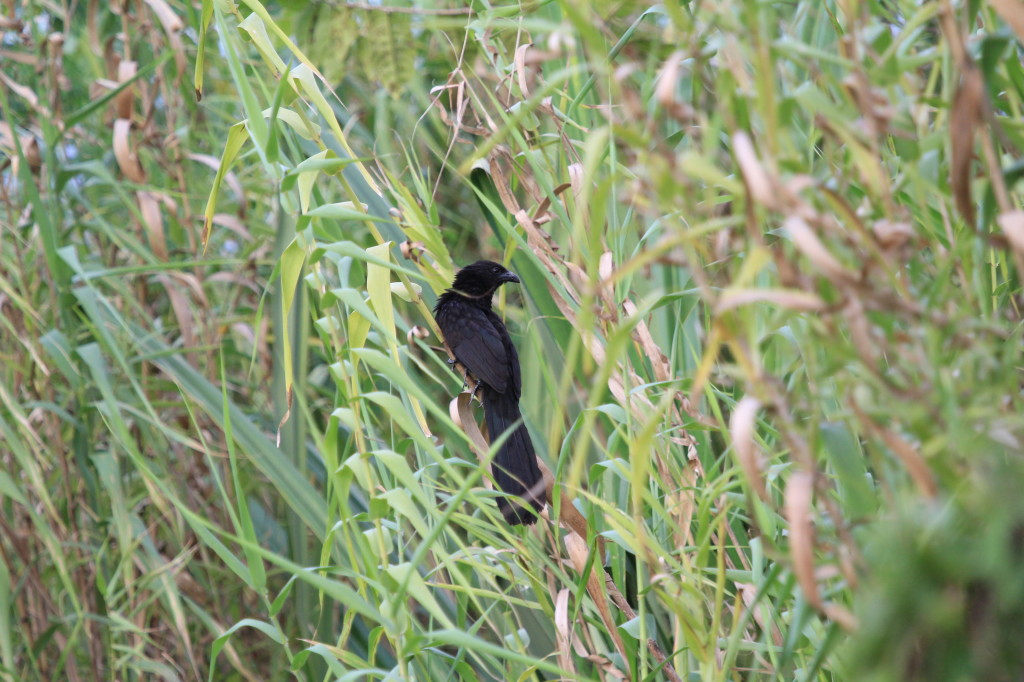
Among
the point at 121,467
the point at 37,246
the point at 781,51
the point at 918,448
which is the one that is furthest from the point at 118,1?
the point at 918,448

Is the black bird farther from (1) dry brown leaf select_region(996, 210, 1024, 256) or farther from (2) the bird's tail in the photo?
(1) dry brown leaf select_region(996, 210, 1024, 256)

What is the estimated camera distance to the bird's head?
9.35ft

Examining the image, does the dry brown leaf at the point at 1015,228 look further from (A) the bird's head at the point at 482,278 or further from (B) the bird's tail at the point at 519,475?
(A) the bird's head at the point at 482,278

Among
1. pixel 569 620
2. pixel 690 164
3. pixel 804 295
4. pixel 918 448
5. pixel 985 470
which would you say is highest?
pixel 690 164

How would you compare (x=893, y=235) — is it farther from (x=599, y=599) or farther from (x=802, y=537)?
(x=599, y=599)

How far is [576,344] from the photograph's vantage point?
0.92m

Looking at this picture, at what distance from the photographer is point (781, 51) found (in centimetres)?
88

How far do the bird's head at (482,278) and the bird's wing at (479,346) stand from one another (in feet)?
0.29

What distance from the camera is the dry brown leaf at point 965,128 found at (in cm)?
74

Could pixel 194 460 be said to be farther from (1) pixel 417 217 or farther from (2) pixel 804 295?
(2) pixel 804 295

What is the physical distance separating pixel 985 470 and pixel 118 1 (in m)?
3.06

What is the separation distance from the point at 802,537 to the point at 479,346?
6.46ft

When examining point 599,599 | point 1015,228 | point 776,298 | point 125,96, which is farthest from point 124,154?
point 1015,228

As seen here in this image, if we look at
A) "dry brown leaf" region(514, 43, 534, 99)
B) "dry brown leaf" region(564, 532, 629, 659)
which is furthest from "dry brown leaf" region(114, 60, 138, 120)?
"dry brown leaf" region(564, 532, 629, 659)
